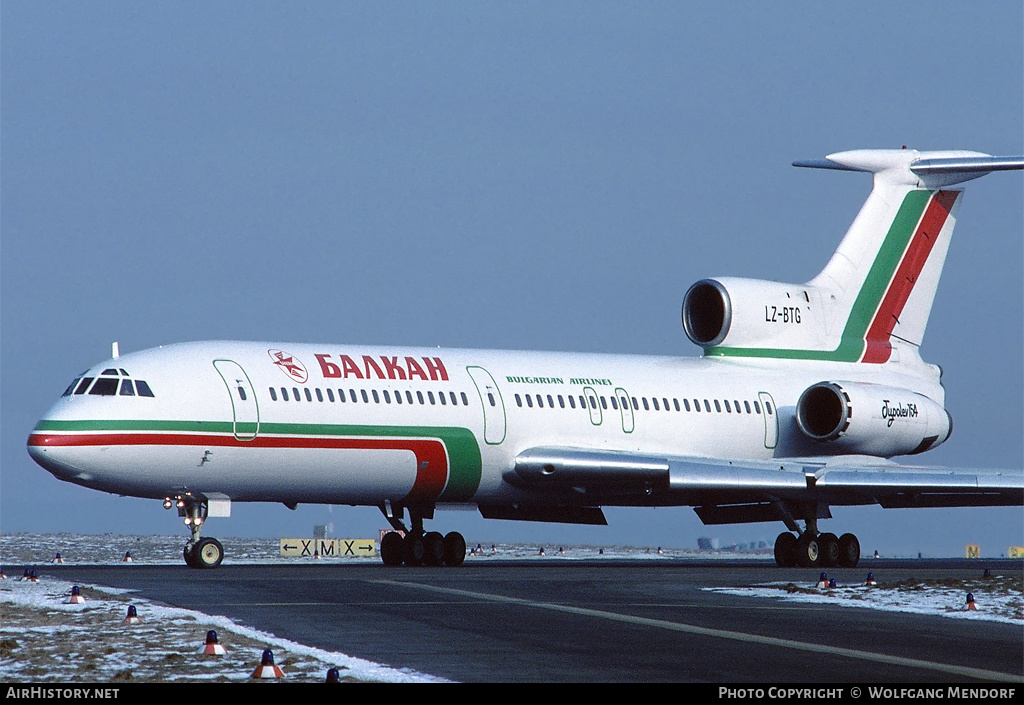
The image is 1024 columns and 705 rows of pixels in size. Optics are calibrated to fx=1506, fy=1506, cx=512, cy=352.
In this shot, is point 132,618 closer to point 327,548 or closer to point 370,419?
point 370,419

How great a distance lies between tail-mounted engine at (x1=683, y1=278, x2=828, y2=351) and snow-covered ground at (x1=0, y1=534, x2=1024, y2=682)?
14397 mm

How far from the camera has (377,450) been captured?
110ft

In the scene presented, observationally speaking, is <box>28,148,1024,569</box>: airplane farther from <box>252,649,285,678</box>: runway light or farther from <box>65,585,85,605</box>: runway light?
<box>252,649,285,678</box>: runway light

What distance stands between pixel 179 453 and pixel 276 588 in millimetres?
7330

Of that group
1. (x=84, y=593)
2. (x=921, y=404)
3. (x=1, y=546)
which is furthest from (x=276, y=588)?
(x=1, y=546)

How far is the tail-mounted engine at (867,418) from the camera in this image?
40.3 m

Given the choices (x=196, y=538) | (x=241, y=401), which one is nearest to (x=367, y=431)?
(x=241, y=401)

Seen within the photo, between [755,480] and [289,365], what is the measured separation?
1152 centimetres

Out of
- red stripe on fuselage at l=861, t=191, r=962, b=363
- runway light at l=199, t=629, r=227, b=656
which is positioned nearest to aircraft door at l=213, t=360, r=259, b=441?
runway light at l=199, t=629, r=227, b=656

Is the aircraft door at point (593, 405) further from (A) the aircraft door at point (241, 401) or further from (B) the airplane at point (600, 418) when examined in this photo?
(A) the aircraft door at point (241, 401)

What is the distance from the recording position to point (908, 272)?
4459 centimetres

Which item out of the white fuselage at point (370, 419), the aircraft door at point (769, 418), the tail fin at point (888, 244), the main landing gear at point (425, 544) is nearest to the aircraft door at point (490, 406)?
the white fuselage at point (370, 419)

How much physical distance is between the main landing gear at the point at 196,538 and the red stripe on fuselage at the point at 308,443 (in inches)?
61.4
